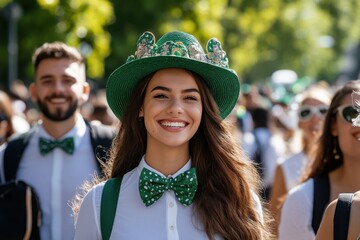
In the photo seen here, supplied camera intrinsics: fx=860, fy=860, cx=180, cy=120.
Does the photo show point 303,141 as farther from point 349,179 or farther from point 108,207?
point 108,207

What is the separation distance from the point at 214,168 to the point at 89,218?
2.19 ft

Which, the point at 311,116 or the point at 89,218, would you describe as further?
the point at 311,116

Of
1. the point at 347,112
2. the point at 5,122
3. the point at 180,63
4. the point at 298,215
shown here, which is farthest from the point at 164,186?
the point at 5,122

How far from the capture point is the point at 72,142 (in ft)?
20.3

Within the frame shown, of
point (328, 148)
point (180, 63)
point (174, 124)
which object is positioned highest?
point (180, 63)

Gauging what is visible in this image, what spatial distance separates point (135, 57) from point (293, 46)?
Answer: 159ft

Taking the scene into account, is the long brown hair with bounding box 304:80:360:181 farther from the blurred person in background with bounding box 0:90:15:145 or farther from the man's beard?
the blurred person in background with bounding box 0:90:15:145

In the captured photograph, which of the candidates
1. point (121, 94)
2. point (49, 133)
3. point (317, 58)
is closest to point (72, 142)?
point (49, 133)

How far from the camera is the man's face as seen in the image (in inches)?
248

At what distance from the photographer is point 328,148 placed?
5539mm

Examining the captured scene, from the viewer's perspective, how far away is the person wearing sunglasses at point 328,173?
16.9 ft

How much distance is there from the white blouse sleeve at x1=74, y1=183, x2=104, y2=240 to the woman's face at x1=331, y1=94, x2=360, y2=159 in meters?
1.82

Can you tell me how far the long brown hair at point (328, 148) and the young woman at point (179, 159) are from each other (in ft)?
4.27

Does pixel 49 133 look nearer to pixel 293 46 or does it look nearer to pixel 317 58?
pixel 293 46
